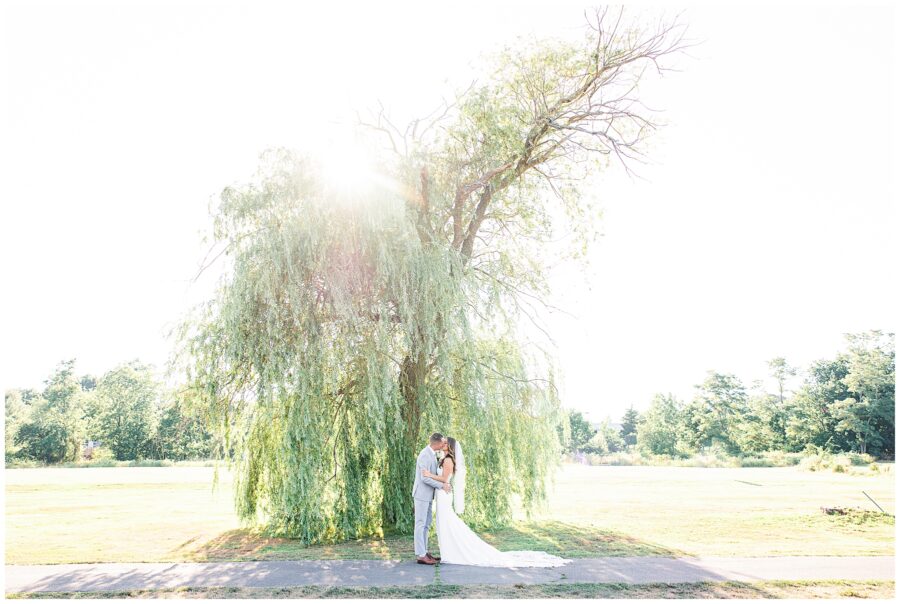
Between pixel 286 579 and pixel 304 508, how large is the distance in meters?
2.33

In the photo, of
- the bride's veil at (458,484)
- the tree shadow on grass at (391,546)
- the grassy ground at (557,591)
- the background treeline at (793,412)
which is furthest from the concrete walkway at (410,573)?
the background treeline at (793,412)

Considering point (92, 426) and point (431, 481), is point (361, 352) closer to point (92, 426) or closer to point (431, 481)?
point (431, 481)

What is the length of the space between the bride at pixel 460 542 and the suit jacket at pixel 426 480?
0.07m

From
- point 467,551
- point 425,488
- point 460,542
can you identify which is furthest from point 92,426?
point 467,551

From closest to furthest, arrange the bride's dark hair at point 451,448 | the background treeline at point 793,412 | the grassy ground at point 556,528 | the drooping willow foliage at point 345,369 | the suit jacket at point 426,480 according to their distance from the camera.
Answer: the suit jacket at point 426,480, the bride's dark hair at point 451,448, the grassy ground at point 556,528, the drooping willow foliage at point 345,369, the background treeline at point 793,412

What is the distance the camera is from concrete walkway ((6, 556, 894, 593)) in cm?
661

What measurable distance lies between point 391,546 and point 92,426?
43.4 m

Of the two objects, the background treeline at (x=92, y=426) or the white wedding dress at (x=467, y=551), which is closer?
the white wedding dress at (x=467, y=551)

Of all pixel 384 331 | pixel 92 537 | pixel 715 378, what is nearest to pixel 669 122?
pixel 384 331

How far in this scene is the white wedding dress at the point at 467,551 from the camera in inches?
300

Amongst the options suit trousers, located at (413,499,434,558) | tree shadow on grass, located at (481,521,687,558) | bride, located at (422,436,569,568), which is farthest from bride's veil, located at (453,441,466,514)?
tree shadow on grass, located at (481,521,687,558)

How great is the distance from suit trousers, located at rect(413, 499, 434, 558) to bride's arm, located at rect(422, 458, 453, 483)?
1.22 feet

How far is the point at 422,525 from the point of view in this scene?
7.95 metres

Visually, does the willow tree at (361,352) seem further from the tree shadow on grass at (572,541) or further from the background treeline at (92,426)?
the background treeline at (92,426)
